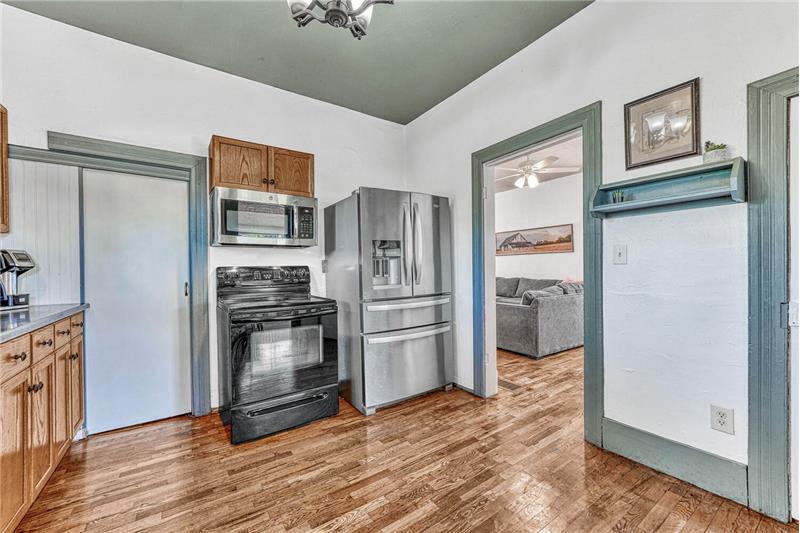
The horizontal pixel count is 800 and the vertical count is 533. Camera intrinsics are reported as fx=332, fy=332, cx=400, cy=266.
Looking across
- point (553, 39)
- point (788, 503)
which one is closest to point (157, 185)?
point (553, 39)

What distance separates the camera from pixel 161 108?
2625 mm

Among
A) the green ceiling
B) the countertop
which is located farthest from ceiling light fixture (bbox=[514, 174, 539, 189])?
the countertop

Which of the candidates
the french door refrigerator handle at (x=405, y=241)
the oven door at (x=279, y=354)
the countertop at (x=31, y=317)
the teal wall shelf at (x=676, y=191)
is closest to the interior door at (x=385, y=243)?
the french door refrigerator handle at (x=405, y=241)

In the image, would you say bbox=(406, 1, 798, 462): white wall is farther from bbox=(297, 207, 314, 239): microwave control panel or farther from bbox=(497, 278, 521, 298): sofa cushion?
bbox=(497, 278, 521, 298): sofa cushion

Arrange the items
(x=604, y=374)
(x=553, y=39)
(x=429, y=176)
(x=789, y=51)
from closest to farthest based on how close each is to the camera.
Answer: (x=789, y=51) → (x=604, y=374) → (x=553, y=39) → (x=429, y=176)

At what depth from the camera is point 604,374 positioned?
218 centimetres

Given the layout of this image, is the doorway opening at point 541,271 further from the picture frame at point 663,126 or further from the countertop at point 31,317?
the countertop at point 31,317

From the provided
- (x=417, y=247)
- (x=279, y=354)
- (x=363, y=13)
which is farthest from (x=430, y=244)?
(x=363, y=13)

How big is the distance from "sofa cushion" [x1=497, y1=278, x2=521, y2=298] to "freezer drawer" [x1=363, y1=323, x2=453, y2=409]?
3707mm

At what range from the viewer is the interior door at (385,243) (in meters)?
2.76

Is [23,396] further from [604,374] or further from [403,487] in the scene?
[604,374]

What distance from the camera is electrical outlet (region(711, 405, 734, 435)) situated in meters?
1.68

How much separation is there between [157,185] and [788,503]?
4272 millimetres

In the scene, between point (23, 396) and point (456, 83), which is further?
point (456, 83)
